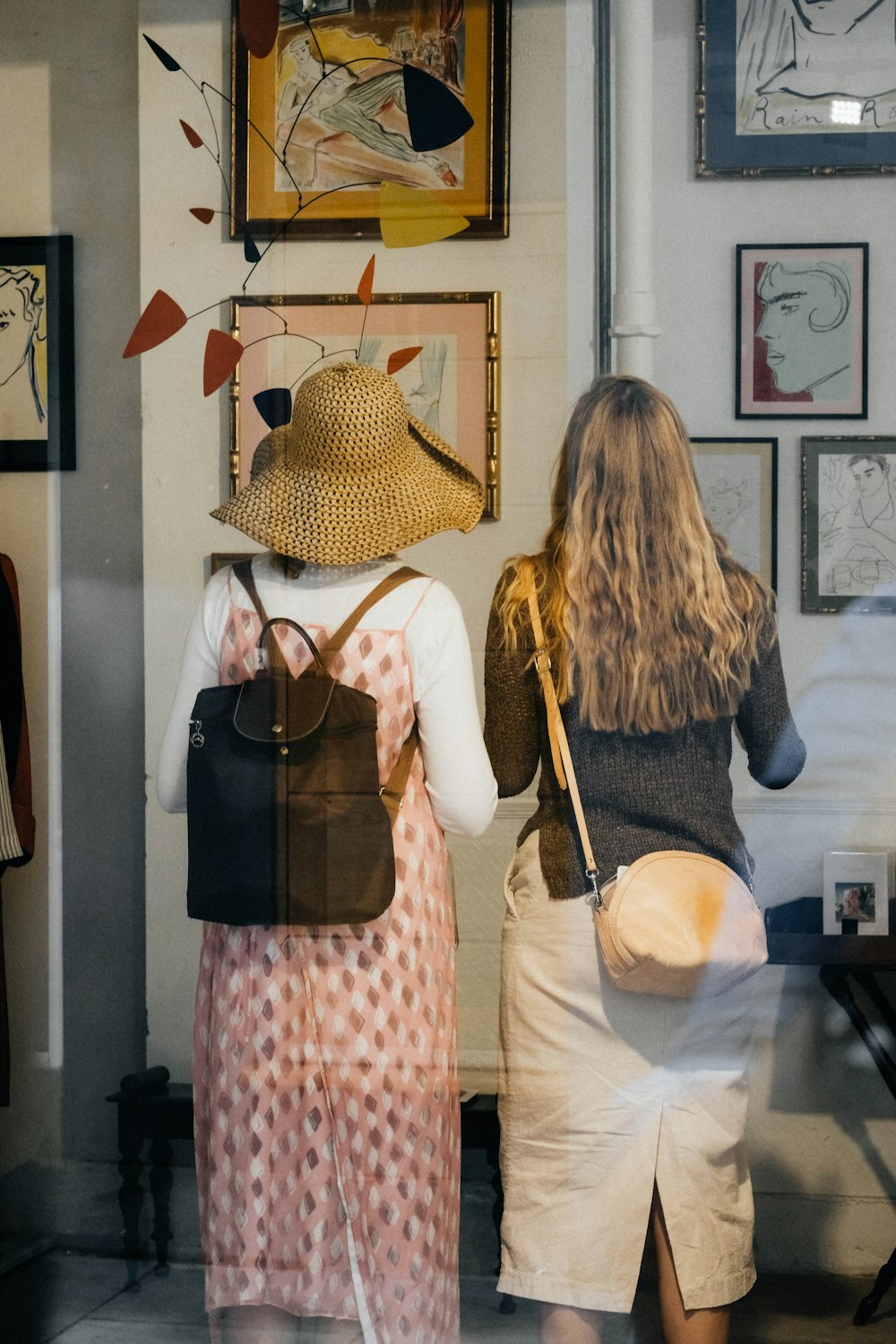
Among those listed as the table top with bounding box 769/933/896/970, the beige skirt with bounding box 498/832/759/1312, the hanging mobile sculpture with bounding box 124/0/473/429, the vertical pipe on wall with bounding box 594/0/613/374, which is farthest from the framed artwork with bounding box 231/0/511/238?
the table top with bounding box 769/933/896/970

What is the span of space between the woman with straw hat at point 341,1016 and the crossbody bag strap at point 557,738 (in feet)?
0.29

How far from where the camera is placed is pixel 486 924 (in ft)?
5.27

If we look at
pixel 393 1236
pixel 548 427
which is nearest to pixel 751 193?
pixel 548 427

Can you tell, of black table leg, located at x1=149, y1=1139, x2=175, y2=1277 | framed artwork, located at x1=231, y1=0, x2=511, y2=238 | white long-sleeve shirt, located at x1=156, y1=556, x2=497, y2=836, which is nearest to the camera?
white long-sleeve shirt, located at x1=156, y1=556, x2=497, y2=836

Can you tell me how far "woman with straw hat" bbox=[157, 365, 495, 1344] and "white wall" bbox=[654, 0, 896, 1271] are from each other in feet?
Answer: 1.34

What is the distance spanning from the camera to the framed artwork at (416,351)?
1.70 meters

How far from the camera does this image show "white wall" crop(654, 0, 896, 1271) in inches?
64.2

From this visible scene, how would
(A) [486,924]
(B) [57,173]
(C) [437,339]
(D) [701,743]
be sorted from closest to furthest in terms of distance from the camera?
(D) [701,743] → (A) [486,924] → (C) [437,339] → (B) [57,173]

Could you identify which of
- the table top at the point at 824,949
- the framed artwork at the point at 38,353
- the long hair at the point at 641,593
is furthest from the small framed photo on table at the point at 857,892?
the framed artwork at the point at 38,353

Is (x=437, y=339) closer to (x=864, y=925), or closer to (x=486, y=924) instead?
→ (x=486, y=924)

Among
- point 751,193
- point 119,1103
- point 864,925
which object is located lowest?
point 119,1103

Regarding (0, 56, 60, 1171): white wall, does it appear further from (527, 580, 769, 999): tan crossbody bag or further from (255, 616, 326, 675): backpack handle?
(527, 580, 769, 999): tan crossbody bag

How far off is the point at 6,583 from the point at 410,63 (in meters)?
0.95

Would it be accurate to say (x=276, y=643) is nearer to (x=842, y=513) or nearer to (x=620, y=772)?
(x=620, y=772)
